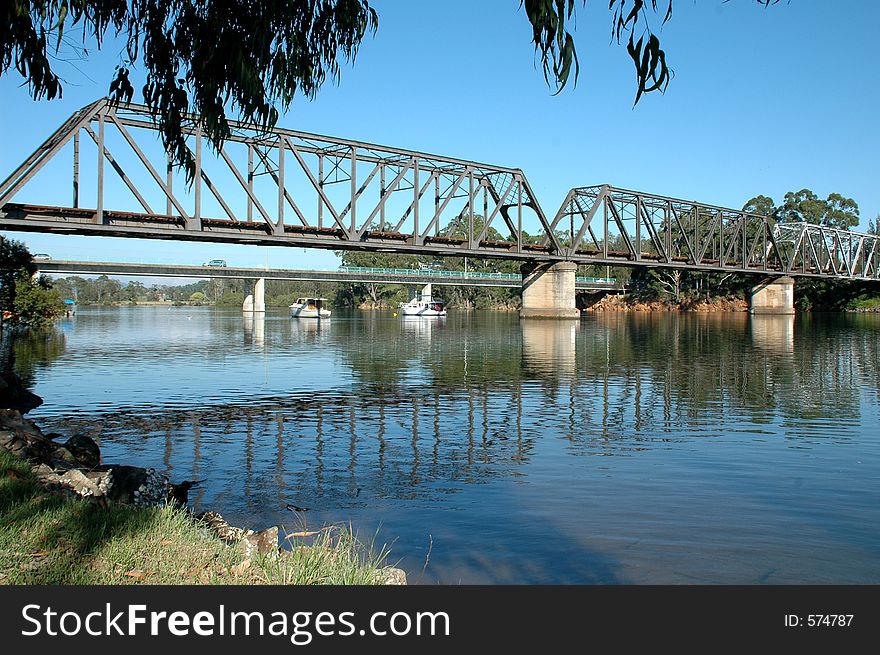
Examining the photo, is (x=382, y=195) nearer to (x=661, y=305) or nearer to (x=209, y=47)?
(x=209, y=47)

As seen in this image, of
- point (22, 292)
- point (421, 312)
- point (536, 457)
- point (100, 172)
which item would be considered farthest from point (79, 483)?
point (421, 312)

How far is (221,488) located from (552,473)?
5902 mm

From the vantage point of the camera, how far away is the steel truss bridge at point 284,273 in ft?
338

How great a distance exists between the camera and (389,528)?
10.9m

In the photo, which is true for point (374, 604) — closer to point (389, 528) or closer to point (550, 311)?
point (389, 528)

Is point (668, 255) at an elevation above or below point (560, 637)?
above

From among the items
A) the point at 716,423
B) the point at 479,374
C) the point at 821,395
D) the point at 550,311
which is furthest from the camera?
the point at 550,311

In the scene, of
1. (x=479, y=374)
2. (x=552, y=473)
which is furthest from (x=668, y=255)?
(x=552, y=473)

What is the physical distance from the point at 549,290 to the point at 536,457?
258 ft

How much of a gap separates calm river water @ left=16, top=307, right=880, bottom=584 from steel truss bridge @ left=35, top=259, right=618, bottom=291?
75.9 metres

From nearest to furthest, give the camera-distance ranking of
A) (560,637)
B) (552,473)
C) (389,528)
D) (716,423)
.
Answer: (560,637) → (389,528) → (552,473) → (716,423)

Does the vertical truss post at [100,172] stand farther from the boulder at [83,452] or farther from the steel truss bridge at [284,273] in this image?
the steel truss bridge at [284,273]

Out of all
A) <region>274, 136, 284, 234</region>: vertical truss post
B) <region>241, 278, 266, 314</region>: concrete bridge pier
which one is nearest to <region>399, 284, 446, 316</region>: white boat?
<region>241, 278, 266, 314</region>: concrete bridge pier

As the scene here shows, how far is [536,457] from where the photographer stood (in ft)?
51.0
